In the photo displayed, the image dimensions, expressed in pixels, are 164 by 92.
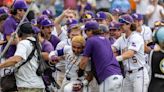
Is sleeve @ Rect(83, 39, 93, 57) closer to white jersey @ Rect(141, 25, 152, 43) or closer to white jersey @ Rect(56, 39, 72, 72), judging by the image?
white jersey @ Rect(56, 39, 72, 72)

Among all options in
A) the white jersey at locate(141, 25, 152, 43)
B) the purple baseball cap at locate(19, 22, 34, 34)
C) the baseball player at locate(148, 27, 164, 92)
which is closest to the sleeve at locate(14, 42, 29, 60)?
the purple baseball cap at locate(19, 22, 34, 34)

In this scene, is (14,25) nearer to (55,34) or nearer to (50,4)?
(55,34)

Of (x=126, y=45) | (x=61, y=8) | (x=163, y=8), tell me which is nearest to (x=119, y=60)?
(x=126, y=45)

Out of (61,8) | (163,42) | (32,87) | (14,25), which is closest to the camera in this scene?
(163,42)

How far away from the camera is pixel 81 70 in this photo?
36.2 ft

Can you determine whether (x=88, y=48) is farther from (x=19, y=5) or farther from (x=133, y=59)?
(x=133, y=59)

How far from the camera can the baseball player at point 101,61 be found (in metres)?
10.7

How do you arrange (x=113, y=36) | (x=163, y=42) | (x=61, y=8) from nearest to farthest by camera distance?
1. (x=163, y=42)
2. (x=113, y=36)
3. (x=61, y=8)

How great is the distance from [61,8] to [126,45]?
26.9 ft

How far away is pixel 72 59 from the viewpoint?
442 inches

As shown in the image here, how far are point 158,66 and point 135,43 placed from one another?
2.88 metres

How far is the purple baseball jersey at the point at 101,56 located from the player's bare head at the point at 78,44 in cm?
28

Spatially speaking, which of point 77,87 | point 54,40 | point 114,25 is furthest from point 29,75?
point 114,25

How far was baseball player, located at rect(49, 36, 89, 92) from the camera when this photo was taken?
11.0 metres
